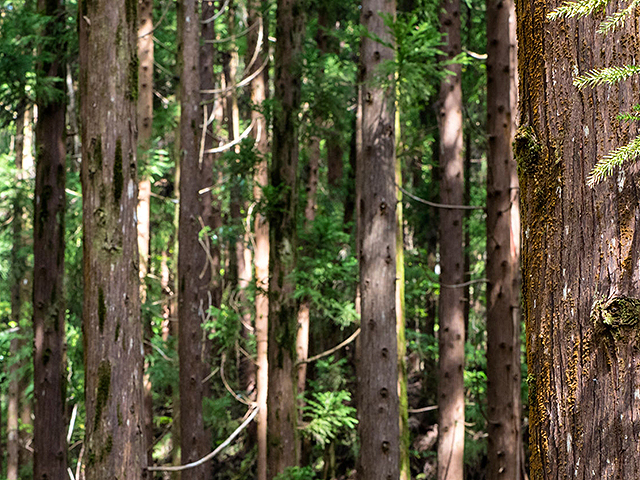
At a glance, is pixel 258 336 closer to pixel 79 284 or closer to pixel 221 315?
pixel 221 315

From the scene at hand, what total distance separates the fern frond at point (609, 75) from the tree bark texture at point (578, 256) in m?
0.06

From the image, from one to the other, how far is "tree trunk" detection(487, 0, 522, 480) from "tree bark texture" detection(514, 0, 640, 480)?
7.24 metres

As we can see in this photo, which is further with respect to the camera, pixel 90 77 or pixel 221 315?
pixel 221 315

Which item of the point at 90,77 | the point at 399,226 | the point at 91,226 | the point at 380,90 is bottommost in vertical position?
the point at 91,226

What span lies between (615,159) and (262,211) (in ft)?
23.7

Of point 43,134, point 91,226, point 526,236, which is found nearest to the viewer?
point 526,236

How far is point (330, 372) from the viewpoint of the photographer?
12688 mm

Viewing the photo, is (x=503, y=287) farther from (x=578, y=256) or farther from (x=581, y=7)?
(x=581, y=7)

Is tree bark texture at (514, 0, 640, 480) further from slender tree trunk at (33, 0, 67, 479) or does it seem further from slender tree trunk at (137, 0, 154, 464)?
slender tree trunk at (137, 0, 154, 464)

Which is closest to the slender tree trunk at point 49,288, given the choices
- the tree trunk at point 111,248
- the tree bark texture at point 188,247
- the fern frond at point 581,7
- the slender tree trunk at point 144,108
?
the slender tree trunk at point 144,108

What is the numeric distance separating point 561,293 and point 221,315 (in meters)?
10.2

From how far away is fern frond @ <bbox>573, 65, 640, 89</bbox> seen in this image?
1647 mm

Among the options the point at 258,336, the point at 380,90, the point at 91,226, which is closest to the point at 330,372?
the point at 258,336

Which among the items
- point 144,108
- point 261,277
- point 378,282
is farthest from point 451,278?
point 144,108
